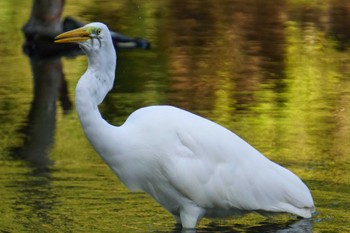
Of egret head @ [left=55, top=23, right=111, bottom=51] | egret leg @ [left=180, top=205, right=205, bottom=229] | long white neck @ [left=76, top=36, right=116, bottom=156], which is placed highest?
egret head @ [left=55, top=23, right=111, bottom=51]

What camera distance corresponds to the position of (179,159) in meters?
8.06

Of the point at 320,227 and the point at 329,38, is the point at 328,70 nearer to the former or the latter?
the point at 329,38

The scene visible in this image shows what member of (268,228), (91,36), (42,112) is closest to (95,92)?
(91,36)

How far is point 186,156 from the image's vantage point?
8.10m

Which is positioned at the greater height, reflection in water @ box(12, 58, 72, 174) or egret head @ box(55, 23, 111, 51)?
egret head @ box(55, 23, 111, 51)

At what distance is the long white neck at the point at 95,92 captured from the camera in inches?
307

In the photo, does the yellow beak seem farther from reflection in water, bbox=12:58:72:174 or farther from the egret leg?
reflection in water, bbox=12:58:72:174

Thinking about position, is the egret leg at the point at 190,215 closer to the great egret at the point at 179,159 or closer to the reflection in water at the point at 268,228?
the great egret at the point at 179,159

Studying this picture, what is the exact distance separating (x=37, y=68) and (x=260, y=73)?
2974 mm

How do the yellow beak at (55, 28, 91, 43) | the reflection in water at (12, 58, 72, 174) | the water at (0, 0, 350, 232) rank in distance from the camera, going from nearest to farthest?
1. the yellow beak at (55, 28, 91, 43)
2. the water at (0, 0, 350, 232)
3. the reflection in water at (12, 58, 72, 174)

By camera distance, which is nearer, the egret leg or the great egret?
the great egret

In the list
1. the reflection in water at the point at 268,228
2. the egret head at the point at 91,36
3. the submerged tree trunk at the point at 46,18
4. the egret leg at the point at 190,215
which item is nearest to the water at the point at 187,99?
the reflection in water at the point at 268,228

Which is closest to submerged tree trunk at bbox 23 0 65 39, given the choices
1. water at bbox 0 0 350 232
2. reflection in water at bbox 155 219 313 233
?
water at bbox 0 0 350 232

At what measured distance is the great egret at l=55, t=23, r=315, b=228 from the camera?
7.92 m
